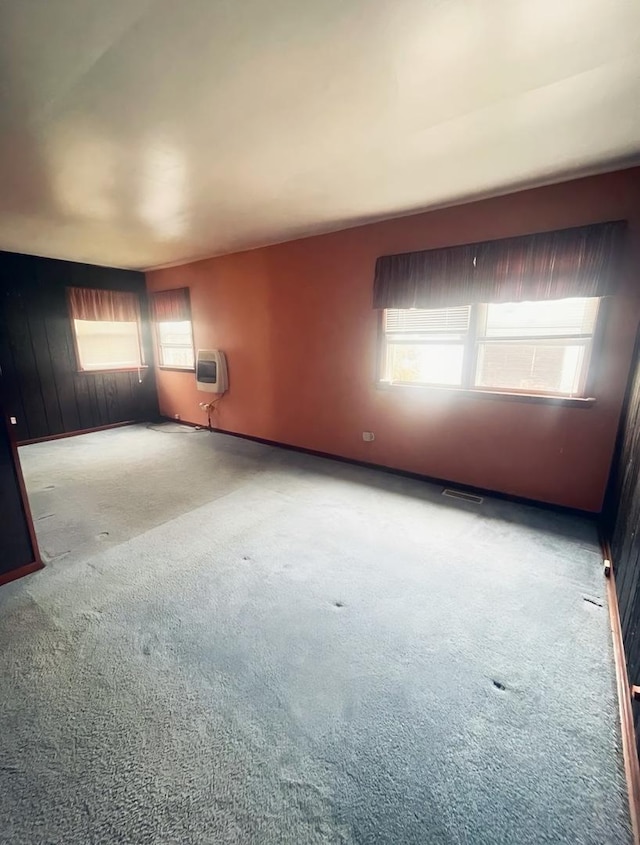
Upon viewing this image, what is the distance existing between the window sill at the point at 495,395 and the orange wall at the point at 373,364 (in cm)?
4

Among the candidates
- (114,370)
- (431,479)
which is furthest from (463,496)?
(114,370)

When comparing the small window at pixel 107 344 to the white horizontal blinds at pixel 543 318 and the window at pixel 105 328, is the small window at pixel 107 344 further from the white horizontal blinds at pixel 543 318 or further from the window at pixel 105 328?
the white horizontal blinds at pixel 543 318

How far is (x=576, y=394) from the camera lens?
267 cm

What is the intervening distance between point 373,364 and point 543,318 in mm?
1501

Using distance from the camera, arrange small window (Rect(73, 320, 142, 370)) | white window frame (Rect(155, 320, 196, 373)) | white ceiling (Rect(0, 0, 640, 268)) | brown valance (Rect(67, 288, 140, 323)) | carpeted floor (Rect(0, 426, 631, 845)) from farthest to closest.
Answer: white window frame (Rect(155, 320, 196, 373))
small window (Rect(73, 320, 142, 370))
brown valance (Rect(67, 288, 140, 323))
white ceiling (Rect(0, 0, 640, 268))
carpeted floor (Rect(0, 426, 631, 845))

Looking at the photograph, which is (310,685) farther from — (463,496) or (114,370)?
(114,370)

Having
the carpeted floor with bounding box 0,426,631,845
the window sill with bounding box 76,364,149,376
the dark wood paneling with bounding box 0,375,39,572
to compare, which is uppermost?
the window sill with bounding box 76,364,149,376

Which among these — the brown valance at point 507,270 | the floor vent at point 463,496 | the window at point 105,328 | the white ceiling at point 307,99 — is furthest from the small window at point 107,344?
the floor vent at point 463,496

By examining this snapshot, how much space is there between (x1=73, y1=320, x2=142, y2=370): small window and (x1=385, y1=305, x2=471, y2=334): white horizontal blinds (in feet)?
14.8

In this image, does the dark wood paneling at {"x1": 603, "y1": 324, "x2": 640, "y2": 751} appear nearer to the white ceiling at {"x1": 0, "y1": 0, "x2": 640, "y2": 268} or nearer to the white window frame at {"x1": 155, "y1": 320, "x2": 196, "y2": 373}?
the white ceiling at {"x1": 0, "y1": 0, "x2": 640, "y2": 268}

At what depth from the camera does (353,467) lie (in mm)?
3902

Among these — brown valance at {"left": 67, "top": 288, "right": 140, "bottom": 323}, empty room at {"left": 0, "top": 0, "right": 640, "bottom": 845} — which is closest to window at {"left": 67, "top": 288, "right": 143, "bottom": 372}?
brown valance at {"left": 67, "top": 288, "right": 140, "bottom": 323}

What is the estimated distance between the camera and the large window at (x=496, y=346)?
263 centimetres

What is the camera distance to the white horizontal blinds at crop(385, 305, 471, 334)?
3.08 metres
